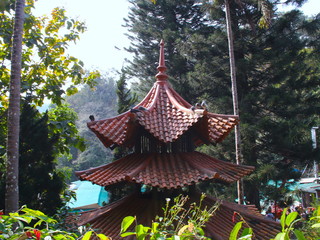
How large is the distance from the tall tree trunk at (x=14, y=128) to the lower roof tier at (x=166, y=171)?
0.94 m

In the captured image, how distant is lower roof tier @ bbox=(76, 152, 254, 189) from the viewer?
3.64 metres

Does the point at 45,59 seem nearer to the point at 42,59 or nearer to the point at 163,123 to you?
the point at 42,59

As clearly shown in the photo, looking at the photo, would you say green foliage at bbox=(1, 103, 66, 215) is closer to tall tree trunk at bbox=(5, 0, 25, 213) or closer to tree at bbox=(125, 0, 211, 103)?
tall tree trunk at bbox=(5, 0, 25, 213)

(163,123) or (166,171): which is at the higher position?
(163,123)

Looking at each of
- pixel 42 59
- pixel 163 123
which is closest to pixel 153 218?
pixel 163 123

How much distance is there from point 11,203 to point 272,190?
33.0 feet

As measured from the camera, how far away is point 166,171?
3912 mm

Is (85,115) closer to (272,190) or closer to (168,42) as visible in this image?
(168,42)

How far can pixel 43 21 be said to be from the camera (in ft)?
26.6

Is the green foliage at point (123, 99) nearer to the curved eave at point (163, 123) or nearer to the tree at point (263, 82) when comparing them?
the tree at point (263, 82)

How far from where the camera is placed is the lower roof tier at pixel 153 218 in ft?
12.5

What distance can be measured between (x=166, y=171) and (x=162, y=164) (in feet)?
0.62

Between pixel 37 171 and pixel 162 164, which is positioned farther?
pixel 37 171

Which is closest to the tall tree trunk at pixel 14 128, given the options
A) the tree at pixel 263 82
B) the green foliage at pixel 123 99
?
the tree at pixel 263 82
